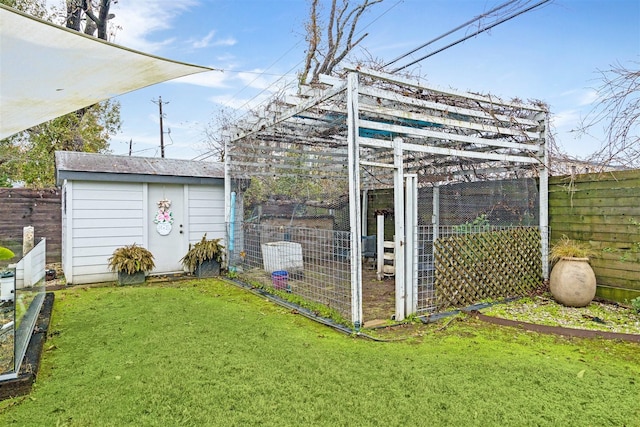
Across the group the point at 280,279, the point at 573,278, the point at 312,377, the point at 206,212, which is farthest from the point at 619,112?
the point at 206,212

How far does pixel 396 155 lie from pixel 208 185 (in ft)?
14.1

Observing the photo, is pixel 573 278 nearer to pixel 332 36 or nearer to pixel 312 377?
pixel 312 377

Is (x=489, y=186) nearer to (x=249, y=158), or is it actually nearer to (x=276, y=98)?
(x=276, y=98)

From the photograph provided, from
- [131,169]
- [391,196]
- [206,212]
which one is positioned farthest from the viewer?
[391,196]

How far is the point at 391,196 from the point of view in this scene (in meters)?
7.80

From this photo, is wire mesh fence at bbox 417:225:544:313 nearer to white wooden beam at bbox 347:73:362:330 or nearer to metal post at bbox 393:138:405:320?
metal post at bbox 393:138:405:320

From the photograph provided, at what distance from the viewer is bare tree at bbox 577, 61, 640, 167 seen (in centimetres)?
275

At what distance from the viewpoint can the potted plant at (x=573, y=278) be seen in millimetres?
4445

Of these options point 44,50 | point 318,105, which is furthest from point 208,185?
point 44,50

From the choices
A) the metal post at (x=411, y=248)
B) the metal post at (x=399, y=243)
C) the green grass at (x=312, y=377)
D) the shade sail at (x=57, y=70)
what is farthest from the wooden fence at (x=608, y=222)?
the shade sail at (x=57, y=70)

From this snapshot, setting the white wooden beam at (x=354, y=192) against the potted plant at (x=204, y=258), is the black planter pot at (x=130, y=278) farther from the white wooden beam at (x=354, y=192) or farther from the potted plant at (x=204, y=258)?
the white wooden beam at (x=354, y=192)

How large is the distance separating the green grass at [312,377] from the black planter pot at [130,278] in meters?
2.12

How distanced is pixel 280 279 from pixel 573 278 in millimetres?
3713

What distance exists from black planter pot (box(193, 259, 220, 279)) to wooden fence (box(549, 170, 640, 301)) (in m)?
5.55
